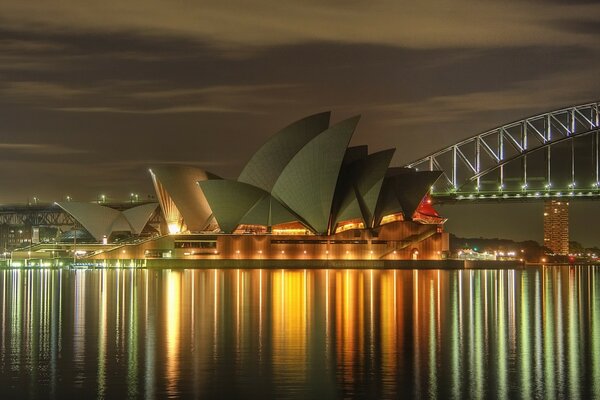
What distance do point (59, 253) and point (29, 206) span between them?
167 feet

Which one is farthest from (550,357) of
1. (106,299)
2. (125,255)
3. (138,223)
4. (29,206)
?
(29,206)

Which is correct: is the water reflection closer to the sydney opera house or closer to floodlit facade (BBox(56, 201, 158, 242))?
the sydney opera house

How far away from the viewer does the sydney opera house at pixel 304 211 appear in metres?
114

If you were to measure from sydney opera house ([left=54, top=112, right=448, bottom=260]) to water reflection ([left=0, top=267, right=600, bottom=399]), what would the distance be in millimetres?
52394

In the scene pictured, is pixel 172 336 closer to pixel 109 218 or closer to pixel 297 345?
pixel 297 345

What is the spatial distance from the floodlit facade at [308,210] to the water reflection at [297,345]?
5218 centimetres

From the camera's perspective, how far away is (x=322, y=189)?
112500 mm

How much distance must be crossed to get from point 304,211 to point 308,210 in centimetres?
71

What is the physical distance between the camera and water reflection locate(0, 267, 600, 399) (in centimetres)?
2859

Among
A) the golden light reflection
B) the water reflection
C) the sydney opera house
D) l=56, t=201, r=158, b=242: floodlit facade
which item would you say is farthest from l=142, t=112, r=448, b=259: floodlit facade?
the water reflection

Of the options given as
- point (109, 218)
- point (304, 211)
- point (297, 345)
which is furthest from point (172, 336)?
point (109, 218)

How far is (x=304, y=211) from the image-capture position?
115625 mm

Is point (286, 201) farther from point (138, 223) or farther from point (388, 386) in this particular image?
point (388, 386)

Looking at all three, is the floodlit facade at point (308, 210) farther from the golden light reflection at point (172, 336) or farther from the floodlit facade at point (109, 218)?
the golden light reflection at point (172, 336)
